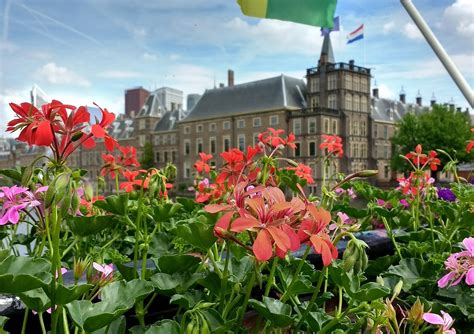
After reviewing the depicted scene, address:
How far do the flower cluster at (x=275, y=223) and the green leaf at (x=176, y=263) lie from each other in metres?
0.21

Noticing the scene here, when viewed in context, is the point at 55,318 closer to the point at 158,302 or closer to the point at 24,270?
the point at 24,270

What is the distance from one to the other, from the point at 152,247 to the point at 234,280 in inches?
15.6

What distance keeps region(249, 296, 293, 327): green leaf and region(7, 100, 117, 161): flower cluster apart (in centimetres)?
41

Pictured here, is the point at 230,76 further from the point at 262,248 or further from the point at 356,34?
the point at 262,248

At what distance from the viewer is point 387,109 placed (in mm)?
43906

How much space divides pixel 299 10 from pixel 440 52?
4.26 feet

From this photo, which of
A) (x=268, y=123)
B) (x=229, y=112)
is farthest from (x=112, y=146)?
(x=229, y=112)

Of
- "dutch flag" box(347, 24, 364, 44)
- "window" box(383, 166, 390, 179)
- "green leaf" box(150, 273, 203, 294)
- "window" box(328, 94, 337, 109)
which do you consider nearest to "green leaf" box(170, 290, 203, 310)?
"green leaf" box(150, 273, 203, 294)

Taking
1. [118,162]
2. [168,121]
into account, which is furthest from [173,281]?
[168,121]

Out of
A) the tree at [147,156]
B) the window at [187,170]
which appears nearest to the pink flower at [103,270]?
the window at [187,170]

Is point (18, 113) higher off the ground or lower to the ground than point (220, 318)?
higher

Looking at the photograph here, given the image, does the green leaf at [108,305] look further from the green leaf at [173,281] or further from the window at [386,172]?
the window at [386,172]

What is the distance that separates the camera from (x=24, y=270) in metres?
0.73

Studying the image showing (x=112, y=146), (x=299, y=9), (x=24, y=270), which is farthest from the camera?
(x=299, y=9)
